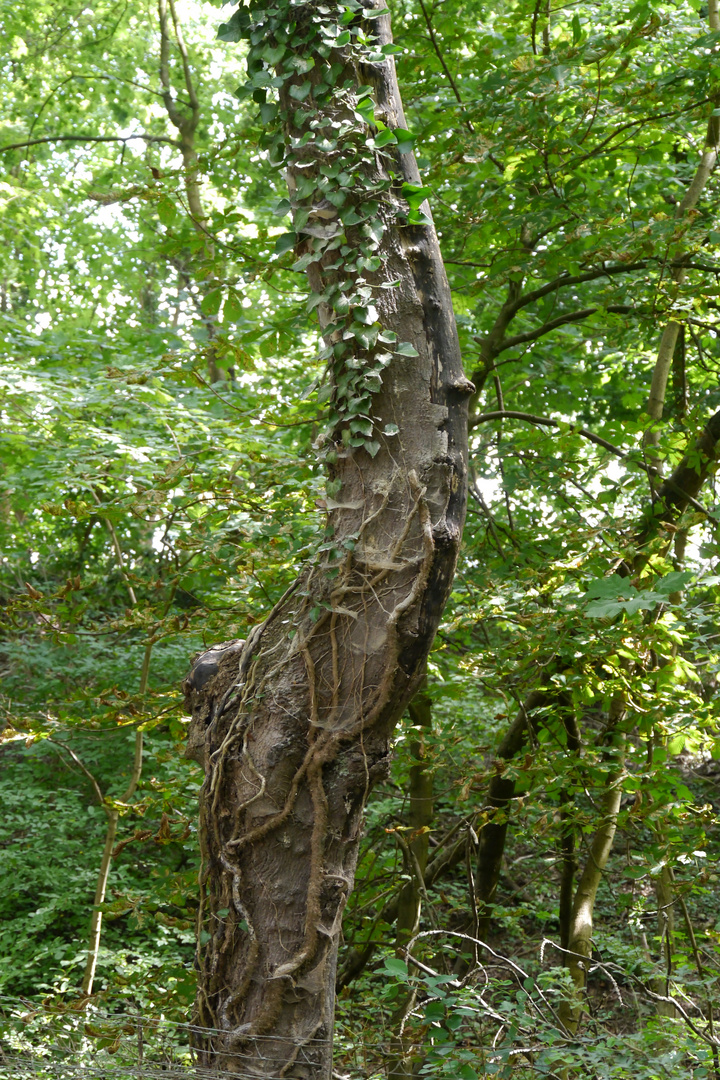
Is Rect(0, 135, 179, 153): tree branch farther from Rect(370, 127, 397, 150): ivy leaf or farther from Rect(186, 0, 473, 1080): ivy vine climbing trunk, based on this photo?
Rect(370, 127, 397, 150): ivy leaf

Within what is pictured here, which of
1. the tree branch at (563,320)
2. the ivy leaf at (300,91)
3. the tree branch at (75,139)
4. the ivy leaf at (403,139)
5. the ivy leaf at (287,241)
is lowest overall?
the ivy leaf at (287,241)

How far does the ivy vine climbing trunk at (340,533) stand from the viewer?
200 centimetres

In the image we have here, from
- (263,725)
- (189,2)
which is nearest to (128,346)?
(263,725)

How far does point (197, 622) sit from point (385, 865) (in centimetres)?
199

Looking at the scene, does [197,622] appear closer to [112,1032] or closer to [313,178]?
[112,1032]

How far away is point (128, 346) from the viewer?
576 centimetres

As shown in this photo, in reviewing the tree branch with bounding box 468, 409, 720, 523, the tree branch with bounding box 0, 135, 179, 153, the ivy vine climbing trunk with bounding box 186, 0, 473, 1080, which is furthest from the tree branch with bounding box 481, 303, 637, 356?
the tree branch with bounding box 0, 135, 179, 153

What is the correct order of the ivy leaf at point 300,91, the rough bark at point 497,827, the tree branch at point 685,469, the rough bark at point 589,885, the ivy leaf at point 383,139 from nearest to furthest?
the ivy leaf at point 383,139 → the ivy leaf at point 300,91 → the tree branch at point 685,469 → the rough bark at point 589,885 → the rough bark at point 497,827

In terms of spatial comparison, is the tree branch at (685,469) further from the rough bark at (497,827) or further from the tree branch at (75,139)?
the tree branch at (75,139)

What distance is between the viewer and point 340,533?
2105 millimetres

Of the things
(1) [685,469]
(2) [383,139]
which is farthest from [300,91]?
(1) [685,469]

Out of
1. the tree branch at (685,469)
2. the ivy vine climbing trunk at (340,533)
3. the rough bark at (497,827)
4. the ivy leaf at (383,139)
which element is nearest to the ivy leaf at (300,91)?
the ivy vine climbing trunk at (340,533)

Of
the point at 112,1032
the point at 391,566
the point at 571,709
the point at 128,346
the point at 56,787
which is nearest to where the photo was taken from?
the point at 391,566

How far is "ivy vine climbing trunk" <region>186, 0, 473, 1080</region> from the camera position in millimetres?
2002
